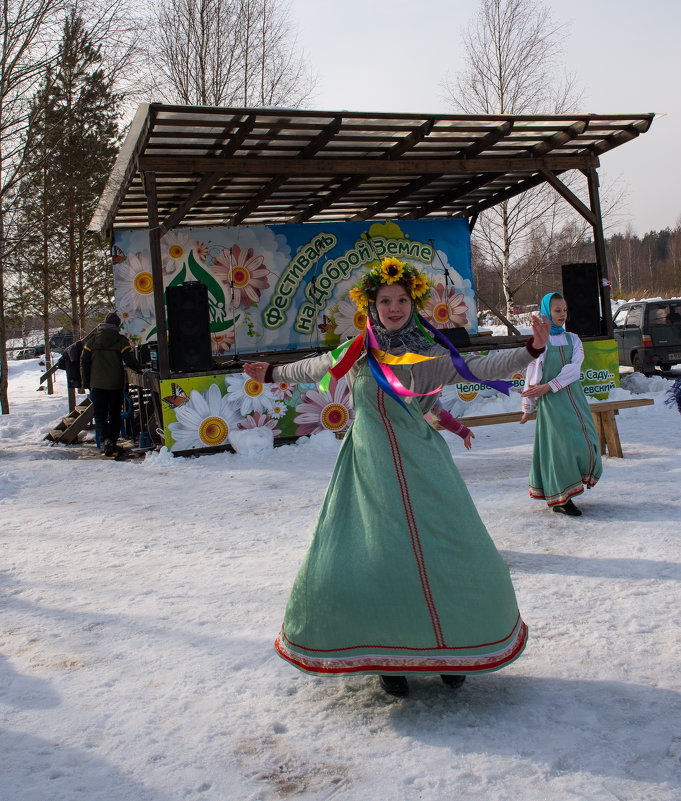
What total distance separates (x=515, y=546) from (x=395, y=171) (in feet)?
22.3

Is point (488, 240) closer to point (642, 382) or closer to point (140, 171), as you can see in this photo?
point (642, 382)

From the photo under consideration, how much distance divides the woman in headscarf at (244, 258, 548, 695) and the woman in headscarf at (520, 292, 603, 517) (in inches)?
106

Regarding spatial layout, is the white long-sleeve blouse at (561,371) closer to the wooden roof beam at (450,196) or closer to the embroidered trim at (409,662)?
the embroidered trim at (409,662)

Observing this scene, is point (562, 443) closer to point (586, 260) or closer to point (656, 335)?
point (656, 335)

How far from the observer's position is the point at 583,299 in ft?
36.9

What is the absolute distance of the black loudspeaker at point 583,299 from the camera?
11180 mm

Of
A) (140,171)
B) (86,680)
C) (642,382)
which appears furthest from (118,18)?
(86,680)

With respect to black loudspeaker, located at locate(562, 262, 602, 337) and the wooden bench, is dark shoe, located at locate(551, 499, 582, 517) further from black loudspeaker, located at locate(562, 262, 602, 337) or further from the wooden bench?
black loudspeaker, located at locate(562, 262, 602, 337)

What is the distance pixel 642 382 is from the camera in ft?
40.2

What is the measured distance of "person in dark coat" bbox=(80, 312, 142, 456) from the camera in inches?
390

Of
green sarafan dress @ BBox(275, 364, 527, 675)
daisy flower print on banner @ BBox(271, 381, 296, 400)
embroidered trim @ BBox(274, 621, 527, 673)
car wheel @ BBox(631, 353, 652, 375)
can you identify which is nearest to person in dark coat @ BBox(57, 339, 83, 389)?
daisy flower print on banner @ BBox(271, 381, 296, 400)

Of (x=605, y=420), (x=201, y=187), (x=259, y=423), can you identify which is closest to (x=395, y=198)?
(x=201, y=187)

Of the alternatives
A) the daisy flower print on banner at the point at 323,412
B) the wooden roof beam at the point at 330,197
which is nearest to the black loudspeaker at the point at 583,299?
the wooden roof beam at the point at 330,197

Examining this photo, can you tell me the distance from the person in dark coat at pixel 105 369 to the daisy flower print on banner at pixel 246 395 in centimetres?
139
